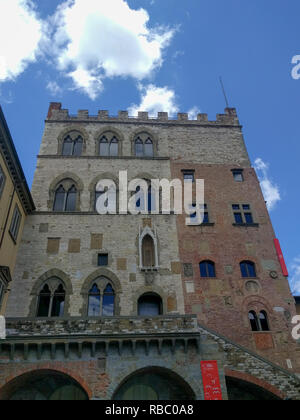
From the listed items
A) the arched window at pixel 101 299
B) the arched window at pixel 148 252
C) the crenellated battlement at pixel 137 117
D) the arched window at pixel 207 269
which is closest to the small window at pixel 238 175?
the crenellated battlement at pixel 137 117

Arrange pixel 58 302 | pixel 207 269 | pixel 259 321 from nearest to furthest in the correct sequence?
pixel 58 302 < pixel 259 321 < pixel 207 269

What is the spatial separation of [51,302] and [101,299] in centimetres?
281

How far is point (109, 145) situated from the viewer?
90.3ft

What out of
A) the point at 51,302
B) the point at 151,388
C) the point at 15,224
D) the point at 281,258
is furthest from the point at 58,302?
the point at 281,258

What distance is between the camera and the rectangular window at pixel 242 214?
24.2 meters

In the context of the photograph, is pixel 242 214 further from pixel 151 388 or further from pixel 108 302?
pixel 151 388

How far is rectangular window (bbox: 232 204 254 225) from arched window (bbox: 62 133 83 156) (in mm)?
12372

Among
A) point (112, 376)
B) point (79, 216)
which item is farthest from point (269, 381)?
point (79, 216)

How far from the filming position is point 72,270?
824 inches

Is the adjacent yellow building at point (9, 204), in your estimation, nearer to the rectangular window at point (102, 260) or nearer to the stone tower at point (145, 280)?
the stone tower at point (145, 280)

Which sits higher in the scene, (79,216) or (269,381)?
(79,216)

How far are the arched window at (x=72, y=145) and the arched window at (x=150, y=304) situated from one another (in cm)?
1236

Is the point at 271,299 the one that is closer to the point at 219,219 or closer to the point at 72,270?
the point at 219,219

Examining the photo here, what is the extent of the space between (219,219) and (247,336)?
778cm
